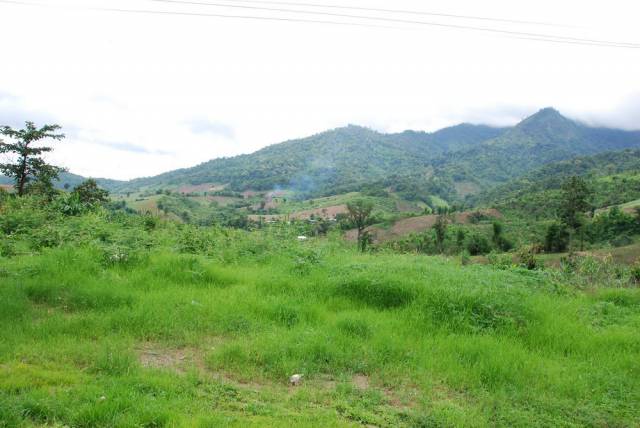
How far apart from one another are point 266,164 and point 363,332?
177m

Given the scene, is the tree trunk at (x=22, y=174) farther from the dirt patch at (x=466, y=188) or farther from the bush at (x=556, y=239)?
the dirt patch at (x=466, y=188)

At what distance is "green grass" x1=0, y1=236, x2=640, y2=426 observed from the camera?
4.54 m

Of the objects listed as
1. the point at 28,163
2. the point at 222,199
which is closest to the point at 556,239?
the point at 28,163

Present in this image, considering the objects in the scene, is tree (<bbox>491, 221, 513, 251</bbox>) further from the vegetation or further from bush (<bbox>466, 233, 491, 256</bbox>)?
the vegetation

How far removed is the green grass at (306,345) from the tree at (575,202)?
4438 centimetres

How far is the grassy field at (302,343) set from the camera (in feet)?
14.9

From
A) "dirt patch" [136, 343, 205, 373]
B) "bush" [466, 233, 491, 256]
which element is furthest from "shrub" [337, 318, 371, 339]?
"bush" [466, 233, 491, 256]

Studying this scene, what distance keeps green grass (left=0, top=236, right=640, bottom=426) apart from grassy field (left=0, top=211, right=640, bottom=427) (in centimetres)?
2

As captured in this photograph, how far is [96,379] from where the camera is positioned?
4.83 meters

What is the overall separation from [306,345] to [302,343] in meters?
0.10

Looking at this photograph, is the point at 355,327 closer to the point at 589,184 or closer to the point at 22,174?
the point at 22,174

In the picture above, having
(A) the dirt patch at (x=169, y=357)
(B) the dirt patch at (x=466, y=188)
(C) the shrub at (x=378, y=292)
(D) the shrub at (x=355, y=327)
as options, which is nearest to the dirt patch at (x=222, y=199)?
(B) the dirt patch at (x=466, y=188)

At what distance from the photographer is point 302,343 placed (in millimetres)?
5984

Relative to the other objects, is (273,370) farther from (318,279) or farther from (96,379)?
(318,279)
